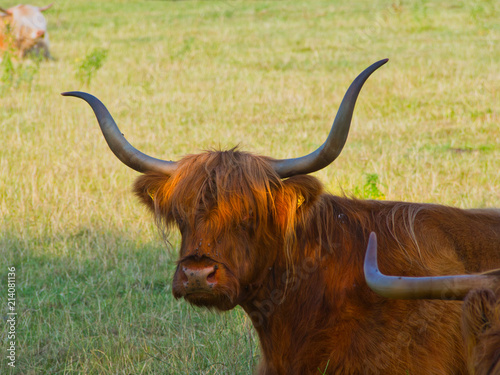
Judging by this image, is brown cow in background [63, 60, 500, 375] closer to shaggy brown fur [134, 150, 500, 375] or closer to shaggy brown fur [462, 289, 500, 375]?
shaggy brown fur [134, 150, 500, 375]

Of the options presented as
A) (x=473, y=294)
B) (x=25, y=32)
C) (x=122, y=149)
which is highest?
(x=25, y=32)

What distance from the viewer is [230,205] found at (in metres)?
3.39

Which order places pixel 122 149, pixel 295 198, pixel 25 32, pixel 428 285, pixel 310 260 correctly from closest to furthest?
pixel 428 285 → pixel 295 198 → pixel 310 260 → pixel 122 149 → pixel 25 32

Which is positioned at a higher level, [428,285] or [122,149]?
[122,149]

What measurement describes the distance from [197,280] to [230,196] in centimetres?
50

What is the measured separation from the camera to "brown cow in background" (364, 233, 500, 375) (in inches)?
84.5

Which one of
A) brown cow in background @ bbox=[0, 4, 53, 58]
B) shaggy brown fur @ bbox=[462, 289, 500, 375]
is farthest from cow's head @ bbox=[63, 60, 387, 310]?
brown cow in background @ bbox=[0, 4, 53, 58]

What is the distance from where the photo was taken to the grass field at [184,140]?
475 centimetres

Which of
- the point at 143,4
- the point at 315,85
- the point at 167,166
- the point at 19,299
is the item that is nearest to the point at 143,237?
the point at 19,299

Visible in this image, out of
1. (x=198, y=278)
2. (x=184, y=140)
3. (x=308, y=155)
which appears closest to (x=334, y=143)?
(x=308, y=155)

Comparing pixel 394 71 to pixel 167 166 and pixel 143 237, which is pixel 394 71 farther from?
pixel 167 166

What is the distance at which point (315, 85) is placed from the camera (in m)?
13.2

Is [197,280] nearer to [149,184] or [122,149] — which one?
[149,184]

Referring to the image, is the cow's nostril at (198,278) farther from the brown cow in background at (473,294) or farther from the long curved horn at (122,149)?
the brown cow in background at (473,294)
